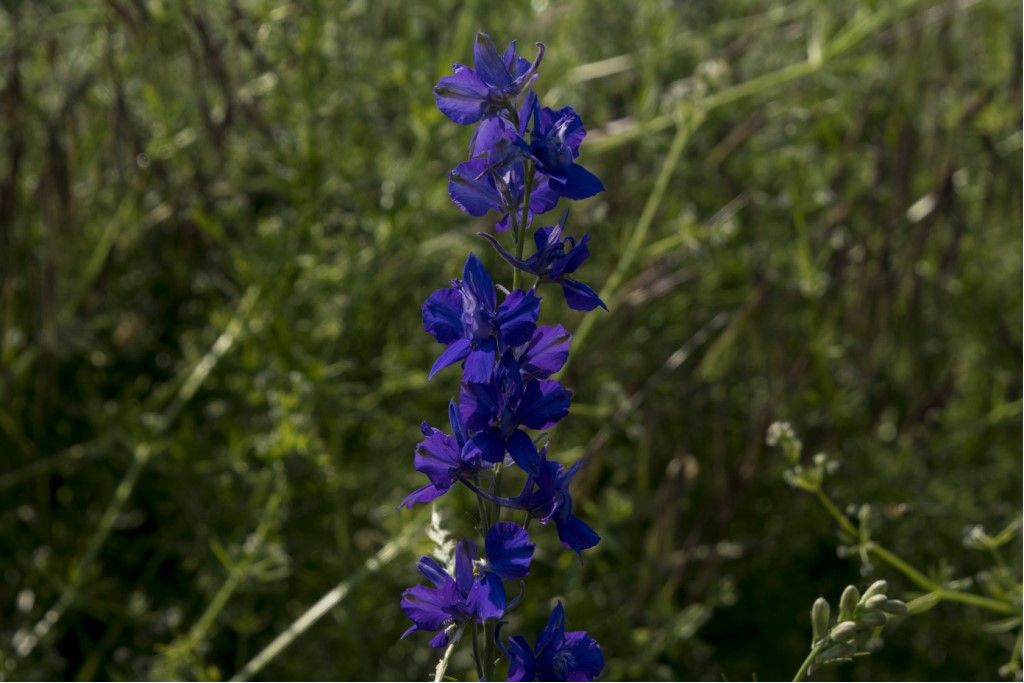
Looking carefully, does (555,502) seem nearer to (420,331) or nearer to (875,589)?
(875,589)

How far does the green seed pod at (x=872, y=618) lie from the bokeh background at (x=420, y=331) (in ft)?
2.41

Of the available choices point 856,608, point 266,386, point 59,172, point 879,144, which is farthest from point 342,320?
point 856,608

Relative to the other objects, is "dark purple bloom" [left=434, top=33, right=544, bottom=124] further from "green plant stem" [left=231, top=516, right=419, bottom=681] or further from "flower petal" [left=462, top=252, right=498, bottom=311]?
"green plant stem" [left=231, top=516, right=419, bottom=681]

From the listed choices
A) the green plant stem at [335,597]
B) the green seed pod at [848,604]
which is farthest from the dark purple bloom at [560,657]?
the green plant stem at [335,597]

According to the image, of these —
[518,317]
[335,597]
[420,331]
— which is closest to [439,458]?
[518,317]

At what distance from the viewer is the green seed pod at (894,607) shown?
0.92 metres

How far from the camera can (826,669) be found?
1942 mm

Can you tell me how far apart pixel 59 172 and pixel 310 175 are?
35 centimetres

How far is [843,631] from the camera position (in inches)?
35.7

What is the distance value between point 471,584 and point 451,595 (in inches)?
0.6

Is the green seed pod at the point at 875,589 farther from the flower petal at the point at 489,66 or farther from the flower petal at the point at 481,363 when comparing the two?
the flower petal at the point at 489,66

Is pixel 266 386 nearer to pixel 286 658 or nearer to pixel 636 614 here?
pixel 286 658

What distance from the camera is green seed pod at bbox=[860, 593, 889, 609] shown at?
3.04 ft

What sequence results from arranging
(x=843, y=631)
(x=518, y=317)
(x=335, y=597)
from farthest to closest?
(x=335, y=597), (x=843, y=631), (x=518, y=317)
